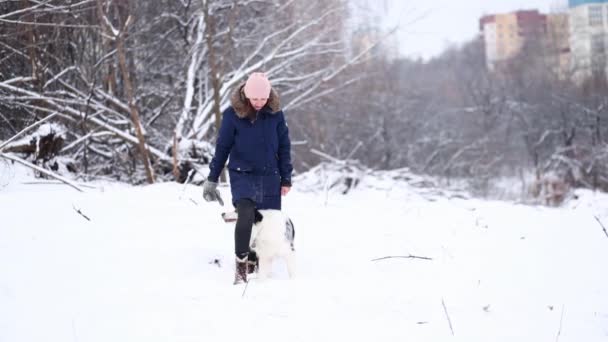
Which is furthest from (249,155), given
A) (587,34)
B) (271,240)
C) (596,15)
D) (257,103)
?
(596,15)

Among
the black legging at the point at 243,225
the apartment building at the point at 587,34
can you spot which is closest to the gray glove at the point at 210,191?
the black legging at the point at 243,225

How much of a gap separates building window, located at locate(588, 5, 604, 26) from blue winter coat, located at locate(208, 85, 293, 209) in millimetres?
50883

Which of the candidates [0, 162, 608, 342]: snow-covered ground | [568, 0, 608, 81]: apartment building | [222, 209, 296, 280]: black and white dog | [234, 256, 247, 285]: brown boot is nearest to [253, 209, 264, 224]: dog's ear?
[222, 209, 296, 280]: black and white dog

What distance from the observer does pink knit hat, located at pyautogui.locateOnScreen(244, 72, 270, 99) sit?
13.8ft

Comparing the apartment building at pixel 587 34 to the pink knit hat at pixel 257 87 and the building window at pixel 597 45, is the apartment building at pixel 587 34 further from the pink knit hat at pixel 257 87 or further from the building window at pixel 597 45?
the pink knit hat at pixel 257 87

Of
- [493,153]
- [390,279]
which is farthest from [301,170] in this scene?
[493,153]

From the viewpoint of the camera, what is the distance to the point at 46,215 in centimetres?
511

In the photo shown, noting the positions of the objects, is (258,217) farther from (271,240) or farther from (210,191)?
(210,191)

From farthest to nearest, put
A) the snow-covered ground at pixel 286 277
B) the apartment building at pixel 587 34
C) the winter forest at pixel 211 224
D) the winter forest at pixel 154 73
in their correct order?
the apartment building at pixel 587 34 < the winter forest at pixel 154 73 < the winter forest at pixel 211 224 < the snow-covered ground at pixel 286 277

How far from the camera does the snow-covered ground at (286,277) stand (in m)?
3.29

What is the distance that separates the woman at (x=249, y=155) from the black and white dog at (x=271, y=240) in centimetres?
8

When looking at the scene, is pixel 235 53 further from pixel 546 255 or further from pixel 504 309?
pixel 504 309

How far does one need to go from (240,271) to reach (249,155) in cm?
86

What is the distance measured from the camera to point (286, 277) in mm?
4570
